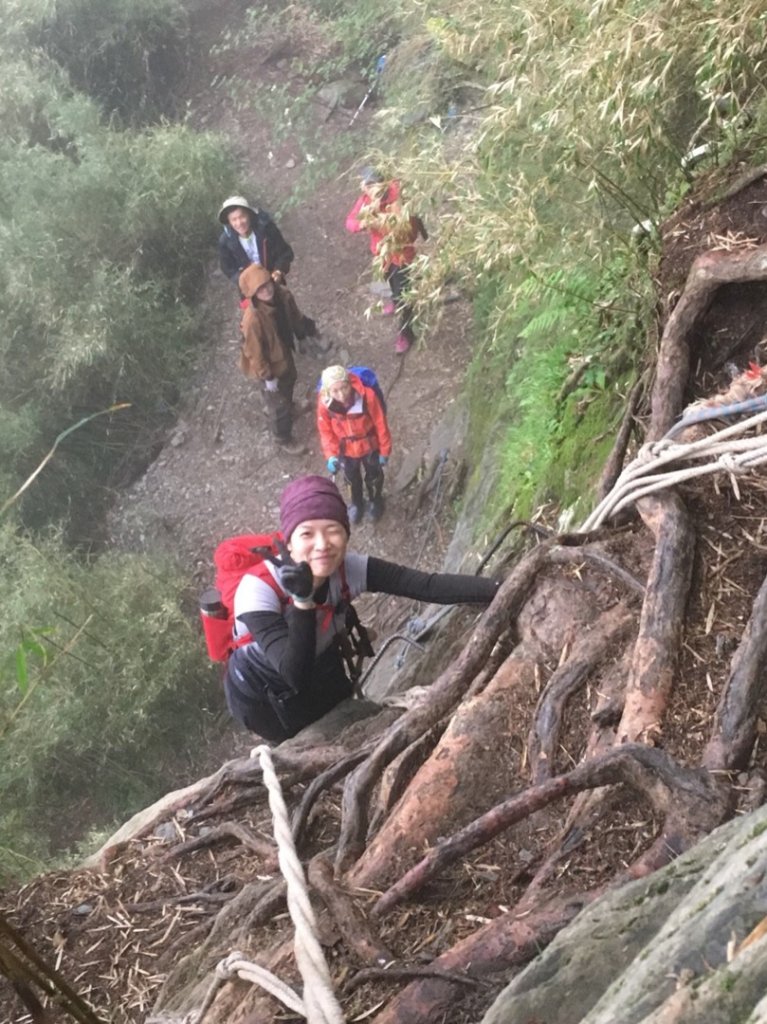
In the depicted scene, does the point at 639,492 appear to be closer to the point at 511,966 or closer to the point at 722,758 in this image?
the point at 722,758

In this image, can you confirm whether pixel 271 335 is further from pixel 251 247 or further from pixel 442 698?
pixel 442 698

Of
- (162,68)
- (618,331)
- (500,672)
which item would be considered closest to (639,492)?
(500,672)

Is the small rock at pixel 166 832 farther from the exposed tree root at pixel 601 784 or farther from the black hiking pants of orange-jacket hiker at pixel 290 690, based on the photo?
the exposed tree root at pixel 601 784

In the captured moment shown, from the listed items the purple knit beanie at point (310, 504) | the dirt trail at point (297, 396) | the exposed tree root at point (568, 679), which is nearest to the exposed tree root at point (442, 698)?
the exposed tree root at point (568, 679)

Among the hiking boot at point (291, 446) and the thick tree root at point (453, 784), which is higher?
the hiking boot at point (291, 446)

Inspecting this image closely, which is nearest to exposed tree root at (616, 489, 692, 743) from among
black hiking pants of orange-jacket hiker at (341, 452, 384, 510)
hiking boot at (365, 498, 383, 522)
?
black hiking pants of orange-jacket hiker at (341, 452, 384, 510)

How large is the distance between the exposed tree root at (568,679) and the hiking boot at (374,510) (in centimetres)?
736

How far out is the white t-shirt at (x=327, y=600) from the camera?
3.45m

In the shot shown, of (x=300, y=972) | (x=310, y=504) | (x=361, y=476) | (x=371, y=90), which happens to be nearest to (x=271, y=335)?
(x=361, y=476)

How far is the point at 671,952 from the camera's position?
1219mm

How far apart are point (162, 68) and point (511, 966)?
18478mm

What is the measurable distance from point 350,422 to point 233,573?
4.98m

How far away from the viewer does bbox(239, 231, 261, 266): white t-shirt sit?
10453mm

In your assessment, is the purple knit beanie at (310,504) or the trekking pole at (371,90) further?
the trekking pole at (371,90)
